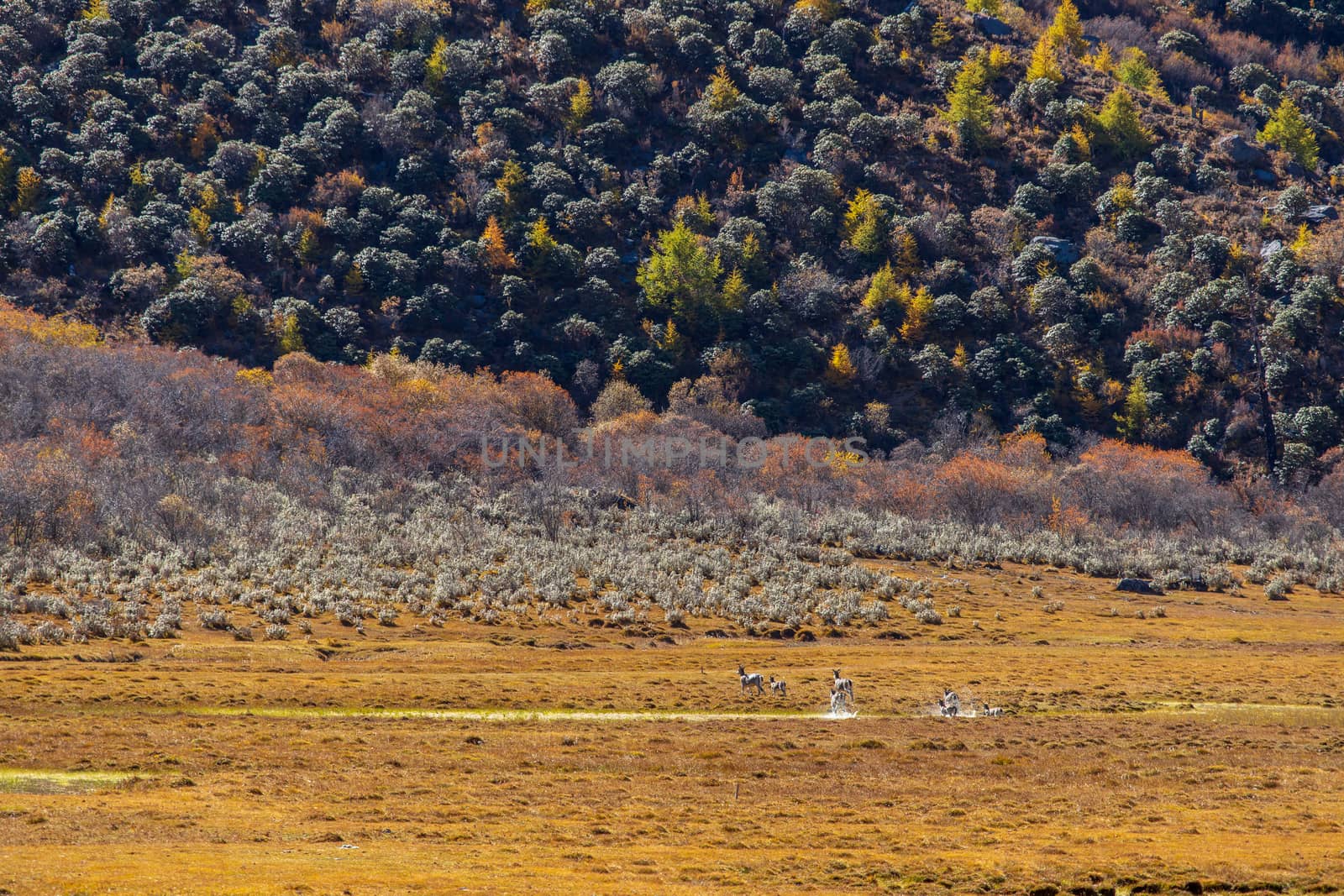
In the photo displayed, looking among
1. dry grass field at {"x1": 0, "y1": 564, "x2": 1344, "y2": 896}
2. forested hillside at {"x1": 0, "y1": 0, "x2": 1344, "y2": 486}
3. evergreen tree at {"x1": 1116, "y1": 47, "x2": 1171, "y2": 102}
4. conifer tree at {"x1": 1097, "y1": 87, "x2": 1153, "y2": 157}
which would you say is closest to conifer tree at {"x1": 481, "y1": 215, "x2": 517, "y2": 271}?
forested hillside at {"x1": 0, "y1": 0, "x2": 1344, "y2": 486}

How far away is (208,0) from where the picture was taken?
12631 cm

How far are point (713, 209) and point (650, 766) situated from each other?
87436 mm

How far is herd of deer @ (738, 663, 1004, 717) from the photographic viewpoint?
38.8 m

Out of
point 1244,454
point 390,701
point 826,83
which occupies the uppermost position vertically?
point 826,83

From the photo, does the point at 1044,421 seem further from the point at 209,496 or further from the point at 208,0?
the point at 208,0

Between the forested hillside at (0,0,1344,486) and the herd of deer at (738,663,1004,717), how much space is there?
54.3 metres

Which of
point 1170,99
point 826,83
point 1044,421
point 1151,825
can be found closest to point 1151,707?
point 1151,825

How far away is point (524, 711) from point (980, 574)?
36130mm

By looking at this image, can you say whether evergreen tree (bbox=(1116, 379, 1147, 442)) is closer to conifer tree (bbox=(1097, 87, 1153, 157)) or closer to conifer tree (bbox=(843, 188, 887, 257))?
conifer tree (bbox=(843, 188, 887, 257))

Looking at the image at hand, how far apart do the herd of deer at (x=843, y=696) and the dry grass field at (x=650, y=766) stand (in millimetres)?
506

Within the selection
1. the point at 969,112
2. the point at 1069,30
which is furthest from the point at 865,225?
the point at 1069,30

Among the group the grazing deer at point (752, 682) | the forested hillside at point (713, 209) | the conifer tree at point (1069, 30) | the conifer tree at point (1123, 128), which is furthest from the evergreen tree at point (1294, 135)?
the grazing deer at point (752, 682)

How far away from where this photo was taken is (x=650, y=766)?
32.3m

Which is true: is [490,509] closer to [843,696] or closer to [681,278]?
[843,696]
